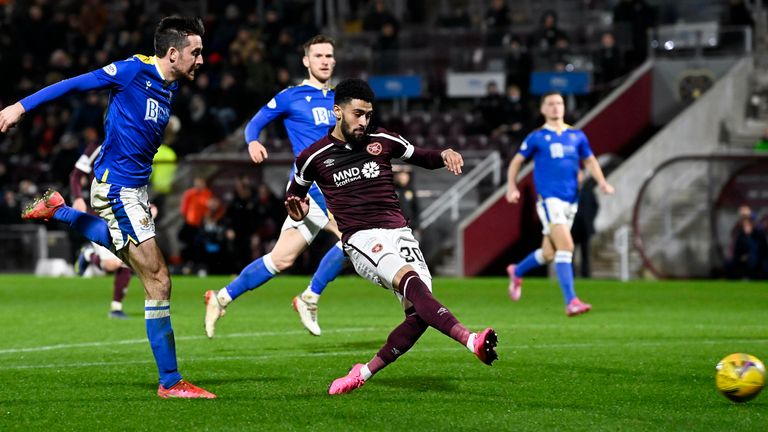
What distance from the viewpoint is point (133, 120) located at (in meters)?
8.47

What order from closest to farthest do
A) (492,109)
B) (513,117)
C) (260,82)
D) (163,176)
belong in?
1. (513,117)
2. (163,176)
3. (492,109)
4. (260,82)

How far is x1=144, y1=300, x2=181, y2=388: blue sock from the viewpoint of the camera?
8.16 metres

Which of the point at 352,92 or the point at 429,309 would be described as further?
the point at 352,92

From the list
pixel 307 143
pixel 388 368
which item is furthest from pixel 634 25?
pixel 388 368

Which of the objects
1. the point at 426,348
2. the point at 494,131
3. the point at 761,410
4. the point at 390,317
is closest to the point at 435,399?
the point at 761,410

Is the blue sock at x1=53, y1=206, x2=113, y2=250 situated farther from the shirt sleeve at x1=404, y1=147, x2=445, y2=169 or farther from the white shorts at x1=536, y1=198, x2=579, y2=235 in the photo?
the white shorts at x1=536, y1=198, x2=579, y2=235

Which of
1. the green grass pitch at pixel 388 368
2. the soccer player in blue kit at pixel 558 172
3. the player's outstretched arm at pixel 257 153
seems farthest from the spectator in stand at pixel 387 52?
the player's outstretched arm at pixel 257 153

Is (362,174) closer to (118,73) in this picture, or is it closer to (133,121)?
(133,121)

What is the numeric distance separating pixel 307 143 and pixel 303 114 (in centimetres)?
25

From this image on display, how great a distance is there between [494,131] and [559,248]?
33.9 feet

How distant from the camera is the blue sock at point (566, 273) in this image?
14305 millimetres

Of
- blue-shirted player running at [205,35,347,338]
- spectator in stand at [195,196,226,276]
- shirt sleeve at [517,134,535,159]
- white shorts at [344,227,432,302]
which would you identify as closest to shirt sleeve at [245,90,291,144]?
blue-shirted player running at [205,35,347,338]

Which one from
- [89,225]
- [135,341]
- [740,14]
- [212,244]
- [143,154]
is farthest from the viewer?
[740,14]

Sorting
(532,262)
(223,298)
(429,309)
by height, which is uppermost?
(429,309)
